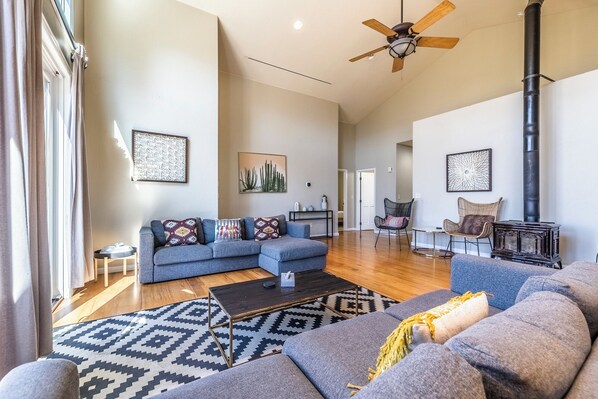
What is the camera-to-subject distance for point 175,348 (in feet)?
6.20

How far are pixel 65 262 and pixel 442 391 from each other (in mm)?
3643

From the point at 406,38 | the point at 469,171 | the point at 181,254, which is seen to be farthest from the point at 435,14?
the point at 181,254

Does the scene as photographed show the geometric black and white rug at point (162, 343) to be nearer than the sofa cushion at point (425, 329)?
No

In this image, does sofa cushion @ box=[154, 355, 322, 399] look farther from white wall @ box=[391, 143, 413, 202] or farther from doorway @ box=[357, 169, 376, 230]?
doorway @ box=[357, 169, 376, 230]

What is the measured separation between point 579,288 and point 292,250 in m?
2.75

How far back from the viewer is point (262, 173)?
243 inches

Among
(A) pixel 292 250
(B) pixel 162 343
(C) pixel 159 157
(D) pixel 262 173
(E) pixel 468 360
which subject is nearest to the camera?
(E) pixel 468 360

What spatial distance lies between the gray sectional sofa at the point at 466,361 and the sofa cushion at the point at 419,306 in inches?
0.7

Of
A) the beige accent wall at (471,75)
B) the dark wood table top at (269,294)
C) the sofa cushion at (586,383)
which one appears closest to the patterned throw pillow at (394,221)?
the beige accent wall at (471,75)

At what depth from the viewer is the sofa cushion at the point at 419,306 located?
154 centimetres

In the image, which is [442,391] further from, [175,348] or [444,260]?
[444,260]

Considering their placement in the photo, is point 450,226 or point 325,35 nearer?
point 450,226

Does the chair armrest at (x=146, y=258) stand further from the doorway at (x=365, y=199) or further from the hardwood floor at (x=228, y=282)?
the doorway at (x=365, y=199)

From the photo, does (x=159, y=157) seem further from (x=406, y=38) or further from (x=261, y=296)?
(x=406, y=38)
